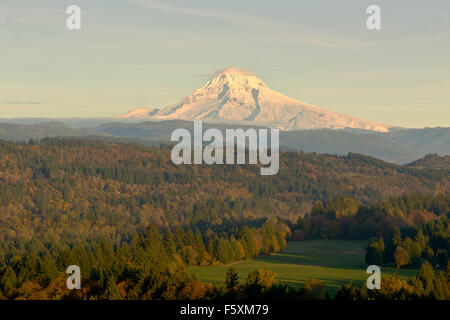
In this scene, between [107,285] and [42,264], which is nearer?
[107,285]

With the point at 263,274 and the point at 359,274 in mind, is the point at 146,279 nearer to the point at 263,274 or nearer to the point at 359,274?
the point at 263,274

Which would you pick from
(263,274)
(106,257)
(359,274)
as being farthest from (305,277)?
(106,257)
